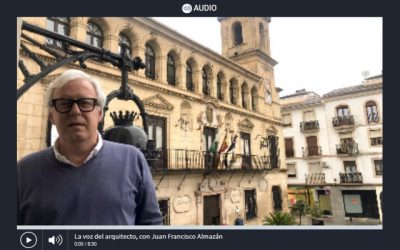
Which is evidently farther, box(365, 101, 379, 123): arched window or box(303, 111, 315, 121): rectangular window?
box(303, 111, 315, 121): rectangular window

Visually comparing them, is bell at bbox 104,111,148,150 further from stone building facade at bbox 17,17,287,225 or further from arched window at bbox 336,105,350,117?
arched window at bbox 336,105,350,117

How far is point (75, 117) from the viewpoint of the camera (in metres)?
1.44

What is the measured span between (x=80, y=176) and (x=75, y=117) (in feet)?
0.92

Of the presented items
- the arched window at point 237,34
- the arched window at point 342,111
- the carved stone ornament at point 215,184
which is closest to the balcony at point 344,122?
the arched window at point 342,111

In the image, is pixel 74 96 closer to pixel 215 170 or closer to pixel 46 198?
pixel 46 198

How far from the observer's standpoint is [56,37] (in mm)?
1815

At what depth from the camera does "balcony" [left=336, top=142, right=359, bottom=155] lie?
11.9 metres

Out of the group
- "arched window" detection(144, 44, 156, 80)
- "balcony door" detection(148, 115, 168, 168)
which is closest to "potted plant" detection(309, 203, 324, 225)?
"balcony door" detection(148, 115, 168, 168)
